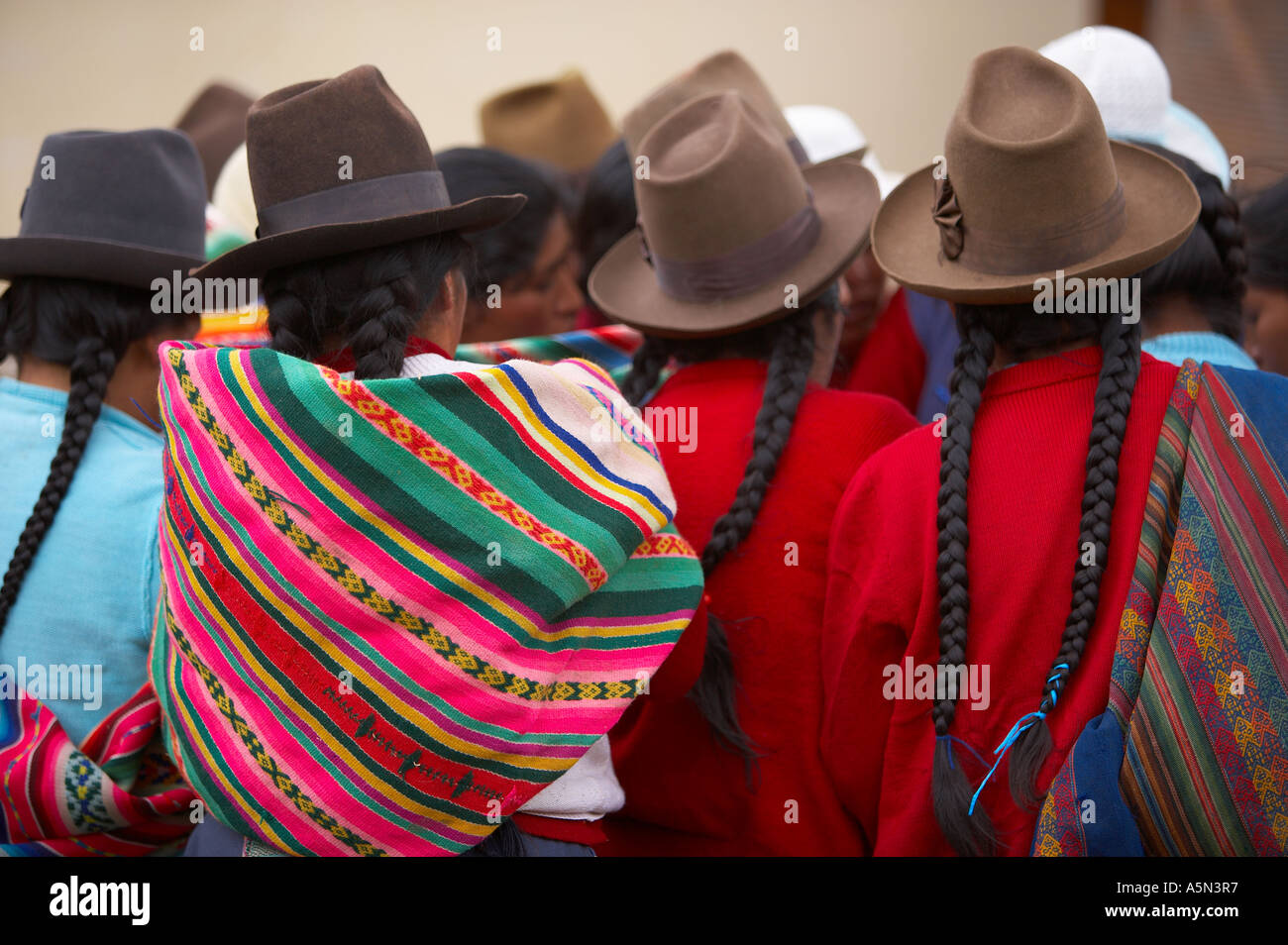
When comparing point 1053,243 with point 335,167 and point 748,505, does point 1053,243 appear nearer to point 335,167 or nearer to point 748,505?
A: point 748,505

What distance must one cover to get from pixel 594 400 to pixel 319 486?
0.46 m

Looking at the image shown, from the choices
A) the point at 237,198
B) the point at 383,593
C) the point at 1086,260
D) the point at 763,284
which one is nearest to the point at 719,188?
the point at 763,284

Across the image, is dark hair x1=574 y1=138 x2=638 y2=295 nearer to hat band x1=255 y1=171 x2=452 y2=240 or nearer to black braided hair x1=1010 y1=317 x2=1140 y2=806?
hat band x1=255 y1=171 x2=452 y2=240

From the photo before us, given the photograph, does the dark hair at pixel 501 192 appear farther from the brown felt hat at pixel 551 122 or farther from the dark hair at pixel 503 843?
the dark hair at pixel 503 843

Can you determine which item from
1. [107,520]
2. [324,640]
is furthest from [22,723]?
[324,640]

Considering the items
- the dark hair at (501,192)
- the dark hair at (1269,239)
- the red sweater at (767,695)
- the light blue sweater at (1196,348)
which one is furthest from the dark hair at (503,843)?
the dark hair at (1269,239)

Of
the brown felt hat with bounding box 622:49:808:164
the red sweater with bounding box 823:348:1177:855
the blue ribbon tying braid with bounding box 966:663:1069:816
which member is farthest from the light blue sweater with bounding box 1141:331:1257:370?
the brown felt hat with bounding box 622:49:808:164

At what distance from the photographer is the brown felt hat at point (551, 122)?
4.91 meters

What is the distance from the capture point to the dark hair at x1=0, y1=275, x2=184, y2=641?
2352 millimetres

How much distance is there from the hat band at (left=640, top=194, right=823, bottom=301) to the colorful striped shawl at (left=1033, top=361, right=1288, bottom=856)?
3.22 ft

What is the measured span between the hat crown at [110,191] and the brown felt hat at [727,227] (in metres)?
0.99

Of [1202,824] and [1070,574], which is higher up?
[1070,574]

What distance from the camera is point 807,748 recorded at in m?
2.31

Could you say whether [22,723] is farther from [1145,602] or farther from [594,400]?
[1145,602]
